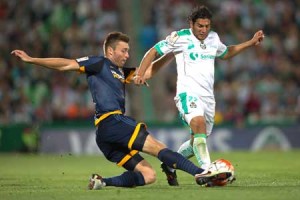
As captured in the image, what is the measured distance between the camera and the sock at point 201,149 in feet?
34.1

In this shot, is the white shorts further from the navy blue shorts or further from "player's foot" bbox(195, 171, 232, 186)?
"player's foot" bbox(195, 171, 232, 186)

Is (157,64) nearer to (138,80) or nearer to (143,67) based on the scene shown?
(143,67)

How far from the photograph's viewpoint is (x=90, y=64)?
10031 millimetres

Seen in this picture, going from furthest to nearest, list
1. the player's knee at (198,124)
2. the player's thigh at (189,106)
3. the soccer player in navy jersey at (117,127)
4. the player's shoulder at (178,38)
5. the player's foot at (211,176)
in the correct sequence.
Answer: the player's shoulder at (178,38), the player's thigh at (189,106), the player's knee at (198,124), the soccer player in navy jersey at (117,127), the player's foot at (211,176)

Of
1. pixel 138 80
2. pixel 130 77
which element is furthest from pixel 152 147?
pixel 130 77

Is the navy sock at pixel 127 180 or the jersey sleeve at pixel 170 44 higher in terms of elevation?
the jersey sleeve at pixel 170 44

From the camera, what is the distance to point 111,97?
10102 millimetres

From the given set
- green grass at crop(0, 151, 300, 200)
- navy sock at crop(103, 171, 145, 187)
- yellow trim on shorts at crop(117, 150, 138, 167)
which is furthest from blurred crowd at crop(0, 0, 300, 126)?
navy sock at crop(103, 171, 145, 187)

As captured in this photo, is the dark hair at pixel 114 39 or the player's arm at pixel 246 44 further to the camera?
the player's arm at pixel 246 44

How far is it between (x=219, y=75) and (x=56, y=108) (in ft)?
14.4

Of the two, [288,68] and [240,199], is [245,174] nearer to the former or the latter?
[240,199]

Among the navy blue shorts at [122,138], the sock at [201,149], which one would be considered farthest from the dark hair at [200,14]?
the navy blue shorts at [122,138]

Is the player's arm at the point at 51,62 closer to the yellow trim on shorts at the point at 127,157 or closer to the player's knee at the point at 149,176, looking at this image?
the yellow trim on shorts at the point at 127,157

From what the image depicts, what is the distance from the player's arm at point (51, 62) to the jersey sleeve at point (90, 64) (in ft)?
0.29
